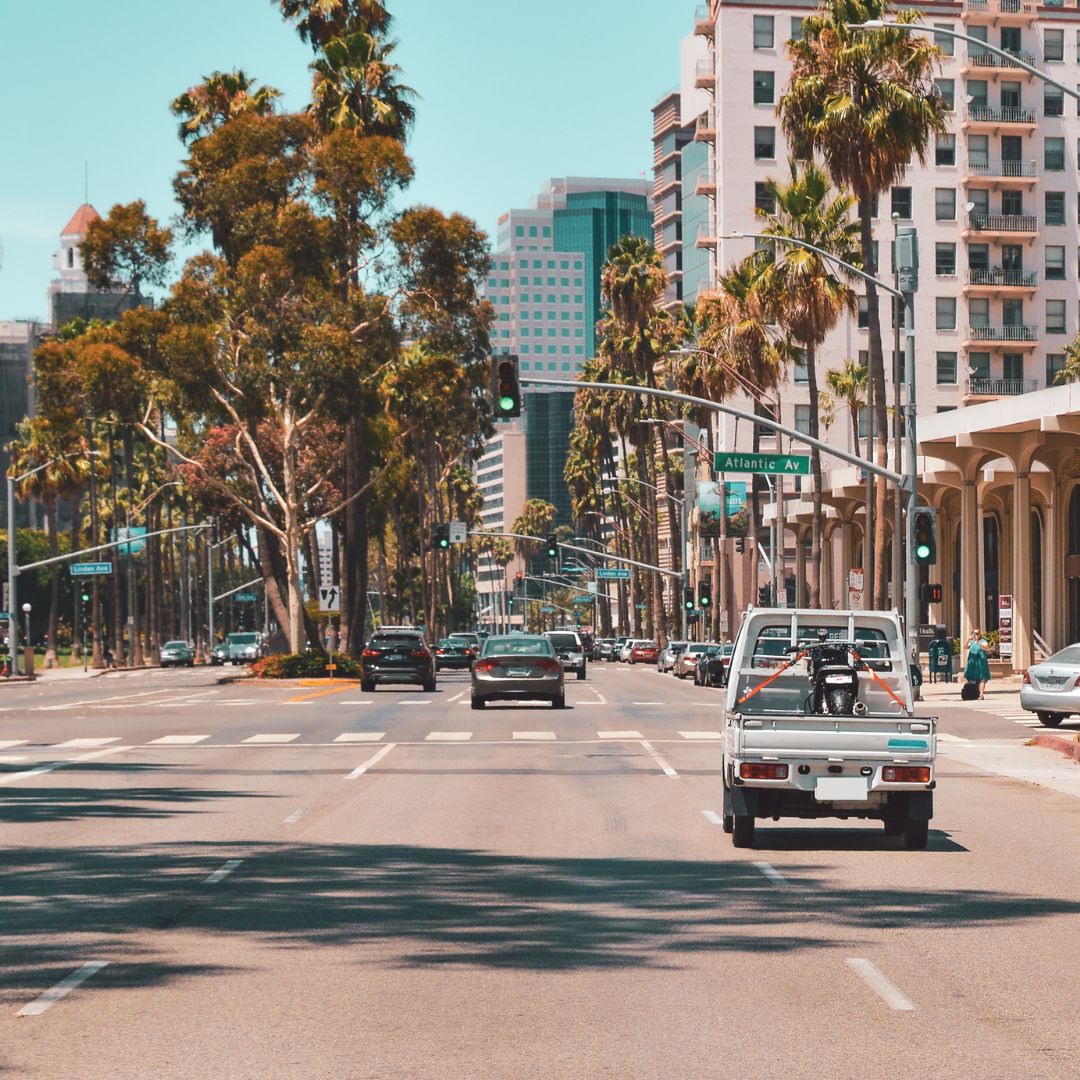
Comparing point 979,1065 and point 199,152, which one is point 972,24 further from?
point 979,1065

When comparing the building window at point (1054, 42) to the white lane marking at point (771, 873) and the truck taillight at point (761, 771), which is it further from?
the white lane marking at point (771, 873)

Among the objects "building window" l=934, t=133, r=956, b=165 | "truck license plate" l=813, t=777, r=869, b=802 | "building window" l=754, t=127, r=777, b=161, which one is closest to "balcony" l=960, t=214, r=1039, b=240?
"building window" l=934, t=133, r=956, b=165

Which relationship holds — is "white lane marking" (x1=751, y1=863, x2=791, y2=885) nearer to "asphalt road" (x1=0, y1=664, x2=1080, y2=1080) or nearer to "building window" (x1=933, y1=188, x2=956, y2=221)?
"asphalt road" (x1=0, y1=664, x2=1080, y2=1080)

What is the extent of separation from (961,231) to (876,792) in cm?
9250

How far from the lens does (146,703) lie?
4853 cm

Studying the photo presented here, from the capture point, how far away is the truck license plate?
1536cm

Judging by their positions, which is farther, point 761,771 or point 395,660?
point 395,660

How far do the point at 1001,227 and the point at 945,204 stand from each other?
10.8 ft

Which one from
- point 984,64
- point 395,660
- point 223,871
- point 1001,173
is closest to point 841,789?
point 223,871

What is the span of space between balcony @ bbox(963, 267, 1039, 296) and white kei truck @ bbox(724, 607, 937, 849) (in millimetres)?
89211

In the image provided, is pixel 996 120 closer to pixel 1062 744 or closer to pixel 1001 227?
pixel 1001 227

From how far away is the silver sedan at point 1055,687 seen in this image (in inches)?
1353

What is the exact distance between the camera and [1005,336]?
340ft

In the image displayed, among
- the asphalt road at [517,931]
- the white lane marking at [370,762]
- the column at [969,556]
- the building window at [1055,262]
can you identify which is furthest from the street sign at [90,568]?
the asphalt road at [517,931]
